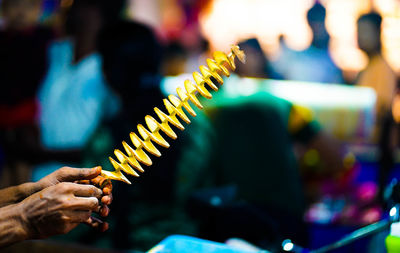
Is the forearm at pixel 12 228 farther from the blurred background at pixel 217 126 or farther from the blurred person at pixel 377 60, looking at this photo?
the blurred person at pixel 377 60

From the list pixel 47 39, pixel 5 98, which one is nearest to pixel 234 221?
pixel 5 98

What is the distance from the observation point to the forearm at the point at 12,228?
2.41 ft

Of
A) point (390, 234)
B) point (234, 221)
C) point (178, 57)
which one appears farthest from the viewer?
point (178, 57)

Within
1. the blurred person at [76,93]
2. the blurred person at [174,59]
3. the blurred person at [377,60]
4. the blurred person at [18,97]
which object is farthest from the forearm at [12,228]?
the blurred person at [174,59]

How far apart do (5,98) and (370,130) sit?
228 cm

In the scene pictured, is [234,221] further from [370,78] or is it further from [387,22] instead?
[387,22]

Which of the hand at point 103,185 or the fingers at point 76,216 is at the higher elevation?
the hand at point 103,185

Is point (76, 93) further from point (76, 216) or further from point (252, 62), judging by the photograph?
point (76, 216)

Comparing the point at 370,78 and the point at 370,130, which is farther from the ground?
the point at 370,78

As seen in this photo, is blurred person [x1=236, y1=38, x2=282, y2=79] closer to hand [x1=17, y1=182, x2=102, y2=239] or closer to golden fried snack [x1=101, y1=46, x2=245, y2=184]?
golden fried snack [x1=101, y1=46, x2=245, y2=184]

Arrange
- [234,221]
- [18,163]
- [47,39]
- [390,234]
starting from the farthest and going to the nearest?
1. [47,39]
2. [18,163]
3. [234,221]
4. [390,234]

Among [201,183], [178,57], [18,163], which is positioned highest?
[178,57]

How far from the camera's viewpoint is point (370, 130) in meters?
2.96

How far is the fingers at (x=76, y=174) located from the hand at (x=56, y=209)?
4 centimetres
